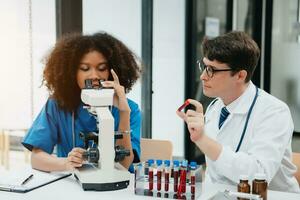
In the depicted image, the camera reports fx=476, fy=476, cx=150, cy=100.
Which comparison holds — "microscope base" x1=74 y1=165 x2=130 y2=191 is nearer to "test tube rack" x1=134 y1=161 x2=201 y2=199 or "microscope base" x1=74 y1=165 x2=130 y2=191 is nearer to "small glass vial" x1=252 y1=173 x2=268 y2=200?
"test tube rack" x1=134 y1=161 x2=201 y2=199

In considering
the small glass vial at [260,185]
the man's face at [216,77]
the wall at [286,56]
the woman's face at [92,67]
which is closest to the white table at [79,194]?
the small glass vial at [260,185]

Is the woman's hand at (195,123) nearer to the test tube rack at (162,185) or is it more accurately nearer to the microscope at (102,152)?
the test tube rack at (162,185)

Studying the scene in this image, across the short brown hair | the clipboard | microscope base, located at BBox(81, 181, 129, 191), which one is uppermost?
the short brown hair

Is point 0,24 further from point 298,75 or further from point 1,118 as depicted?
point 298,75

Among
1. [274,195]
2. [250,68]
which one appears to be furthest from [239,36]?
[274,195]

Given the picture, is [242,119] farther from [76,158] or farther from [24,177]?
[24,177]

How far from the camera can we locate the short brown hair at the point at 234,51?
180 centimetres

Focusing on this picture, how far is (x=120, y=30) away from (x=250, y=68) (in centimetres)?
211

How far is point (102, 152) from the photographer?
1.61 metres

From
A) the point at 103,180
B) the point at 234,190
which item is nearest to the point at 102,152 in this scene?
the point at 103,180

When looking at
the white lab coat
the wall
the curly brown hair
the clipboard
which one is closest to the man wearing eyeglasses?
the white lab coat

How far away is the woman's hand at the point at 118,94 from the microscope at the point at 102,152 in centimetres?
16

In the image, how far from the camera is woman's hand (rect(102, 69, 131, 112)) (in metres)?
1.83

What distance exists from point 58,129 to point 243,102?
2.56 ft
